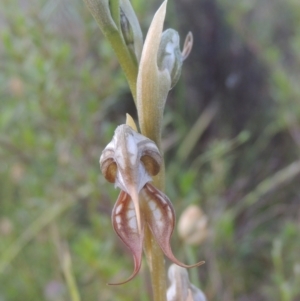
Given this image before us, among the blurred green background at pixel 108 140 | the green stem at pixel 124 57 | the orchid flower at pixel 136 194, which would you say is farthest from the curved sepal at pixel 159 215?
the blurred green background at pixel 108 140

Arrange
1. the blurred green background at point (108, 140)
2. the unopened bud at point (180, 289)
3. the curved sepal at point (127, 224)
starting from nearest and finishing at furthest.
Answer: the curved sepal at point (127, 224)
the unopened bud at point (180, 289)
the blurred green background at point (108, 140)

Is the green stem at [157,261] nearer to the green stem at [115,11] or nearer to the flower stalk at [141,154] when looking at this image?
the flower stalk at [141,154]

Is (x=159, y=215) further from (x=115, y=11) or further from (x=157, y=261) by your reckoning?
(x=115, y=11)

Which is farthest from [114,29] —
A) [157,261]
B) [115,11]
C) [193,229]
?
[193,229]

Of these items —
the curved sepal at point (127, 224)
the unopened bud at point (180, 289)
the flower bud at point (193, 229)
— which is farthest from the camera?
the flower bud at point (193, 229)

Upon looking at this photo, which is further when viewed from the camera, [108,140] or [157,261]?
[108,140]

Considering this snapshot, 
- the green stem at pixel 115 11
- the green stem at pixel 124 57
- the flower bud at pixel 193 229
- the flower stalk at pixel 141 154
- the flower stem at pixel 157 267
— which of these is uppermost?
the flower bud at pixel 193 229

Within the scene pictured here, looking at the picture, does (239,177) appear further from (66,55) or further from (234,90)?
(66,55)
